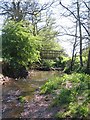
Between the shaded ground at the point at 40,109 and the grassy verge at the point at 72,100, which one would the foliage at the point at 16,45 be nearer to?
the grassy verge at the point at 72,100

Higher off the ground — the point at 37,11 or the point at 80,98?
the point at 37,11

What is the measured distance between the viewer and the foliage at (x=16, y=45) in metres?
19.5

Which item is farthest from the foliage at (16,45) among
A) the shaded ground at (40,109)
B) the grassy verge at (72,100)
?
the shaded ground at (40,109)

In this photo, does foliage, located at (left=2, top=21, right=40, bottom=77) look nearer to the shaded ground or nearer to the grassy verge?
the grassy verge

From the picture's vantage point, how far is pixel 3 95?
489 inches

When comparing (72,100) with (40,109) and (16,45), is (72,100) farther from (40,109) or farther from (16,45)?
(16,45)

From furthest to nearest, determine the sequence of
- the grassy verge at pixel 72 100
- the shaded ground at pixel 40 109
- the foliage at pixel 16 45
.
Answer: the foliage at pixel 16 45, the shaded ground at pixel 40 109, the grassy verge at pixel 72 100

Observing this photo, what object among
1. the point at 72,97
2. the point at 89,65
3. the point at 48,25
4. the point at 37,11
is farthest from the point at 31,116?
the point at 48,25

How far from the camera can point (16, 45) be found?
1975 centimetres

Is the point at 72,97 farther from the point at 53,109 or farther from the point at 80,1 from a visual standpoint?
the point at 80,1

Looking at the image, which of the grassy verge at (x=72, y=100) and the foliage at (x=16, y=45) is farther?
the foliage at (x=16, y=45)

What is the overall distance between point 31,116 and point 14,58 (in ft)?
37.9

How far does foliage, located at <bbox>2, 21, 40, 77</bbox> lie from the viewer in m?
19.5

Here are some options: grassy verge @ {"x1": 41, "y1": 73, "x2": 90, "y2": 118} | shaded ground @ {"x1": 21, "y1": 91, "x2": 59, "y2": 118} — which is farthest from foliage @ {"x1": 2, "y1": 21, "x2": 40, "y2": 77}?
shaded ground @ {"x1": 21, "y1": 91, "x2": 59, "y2": 118}
